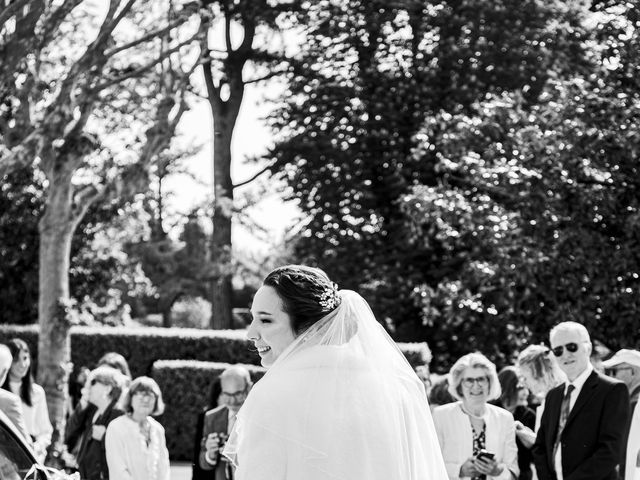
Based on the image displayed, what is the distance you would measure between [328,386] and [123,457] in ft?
17.2

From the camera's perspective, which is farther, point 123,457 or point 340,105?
point 340,105

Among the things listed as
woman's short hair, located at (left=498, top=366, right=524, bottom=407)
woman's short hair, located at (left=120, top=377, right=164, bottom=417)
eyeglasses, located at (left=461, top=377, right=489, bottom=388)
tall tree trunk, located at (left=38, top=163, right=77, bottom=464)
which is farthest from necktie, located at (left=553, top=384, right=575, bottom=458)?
tall tree trunk, located at (left=38, top=163, right=77, bottom=464)

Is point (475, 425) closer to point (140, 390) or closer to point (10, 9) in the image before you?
point (140, 390)

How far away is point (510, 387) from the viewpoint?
31.5ft

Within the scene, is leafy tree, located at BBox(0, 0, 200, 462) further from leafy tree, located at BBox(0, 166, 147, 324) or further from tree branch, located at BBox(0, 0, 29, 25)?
leafy tree, located at BBox(0, 166, 147, 324)

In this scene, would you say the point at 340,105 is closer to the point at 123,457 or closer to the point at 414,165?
the point at 414,165

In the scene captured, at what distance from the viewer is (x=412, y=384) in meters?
4.02

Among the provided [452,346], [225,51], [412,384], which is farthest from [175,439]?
[412,384]

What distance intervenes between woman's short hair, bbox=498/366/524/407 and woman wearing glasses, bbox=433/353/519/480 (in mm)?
1454

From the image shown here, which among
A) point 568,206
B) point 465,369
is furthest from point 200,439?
point 568,206

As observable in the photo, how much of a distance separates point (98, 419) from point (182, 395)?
9618 millimetres

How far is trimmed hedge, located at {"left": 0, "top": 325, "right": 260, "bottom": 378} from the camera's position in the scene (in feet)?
65.8

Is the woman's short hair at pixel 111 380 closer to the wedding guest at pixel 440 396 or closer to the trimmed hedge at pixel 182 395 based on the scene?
the wedding guest at pixel 440 396

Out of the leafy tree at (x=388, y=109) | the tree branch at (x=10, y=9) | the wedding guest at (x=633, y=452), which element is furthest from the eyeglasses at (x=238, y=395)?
the leafy tree at (x=388, y=109)
